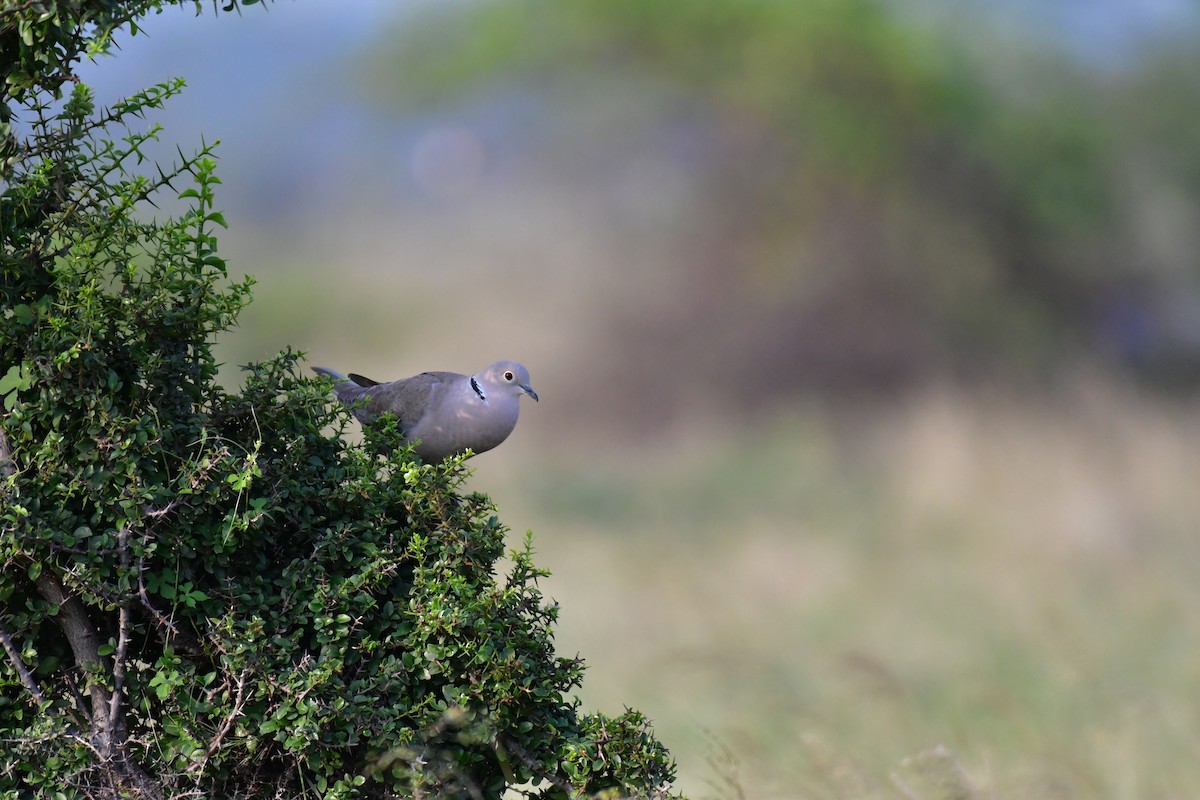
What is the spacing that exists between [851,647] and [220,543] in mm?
7991

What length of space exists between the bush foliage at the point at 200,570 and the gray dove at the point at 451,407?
53cm

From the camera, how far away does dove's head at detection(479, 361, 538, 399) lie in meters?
4.58

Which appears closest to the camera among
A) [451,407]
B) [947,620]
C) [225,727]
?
[225,727]

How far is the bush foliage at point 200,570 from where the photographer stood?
3561 mm

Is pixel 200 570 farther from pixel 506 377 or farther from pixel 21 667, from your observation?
pixel 506 377

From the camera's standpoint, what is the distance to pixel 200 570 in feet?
12.3

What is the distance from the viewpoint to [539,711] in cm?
379

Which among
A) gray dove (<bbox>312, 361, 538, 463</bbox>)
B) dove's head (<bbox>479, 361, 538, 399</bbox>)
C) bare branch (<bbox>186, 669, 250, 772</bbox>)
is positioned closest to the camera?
bare branch (<bbox>186, 669, 250, 772</bbox>)

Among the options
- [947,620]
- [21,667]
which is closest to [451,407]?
[21,667]

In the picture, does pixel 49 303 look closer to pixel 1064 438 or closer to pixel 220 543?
pixel 220 543

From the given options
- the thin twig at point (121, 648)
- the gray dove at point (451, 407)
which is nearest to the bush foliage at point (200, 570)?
the thin twig at point (121, 648)

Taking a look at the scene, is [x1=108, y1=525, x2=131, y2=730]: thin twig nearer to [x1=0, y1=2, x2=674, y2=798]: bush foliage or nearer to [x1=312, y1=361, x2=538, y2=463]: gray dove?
[x1=0, y1=2, x2=674, y2=798]: bush foliage

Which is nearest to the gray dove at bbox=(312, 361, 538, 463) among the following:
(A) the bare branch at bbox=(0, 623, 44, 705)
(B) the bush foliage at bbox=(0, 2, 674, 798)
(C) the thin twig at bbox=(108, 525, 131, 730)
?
(B) the bush foliage at bbox=(0, 2, 674, 798)

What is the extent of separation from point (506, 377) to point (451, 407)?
0.29 metres
